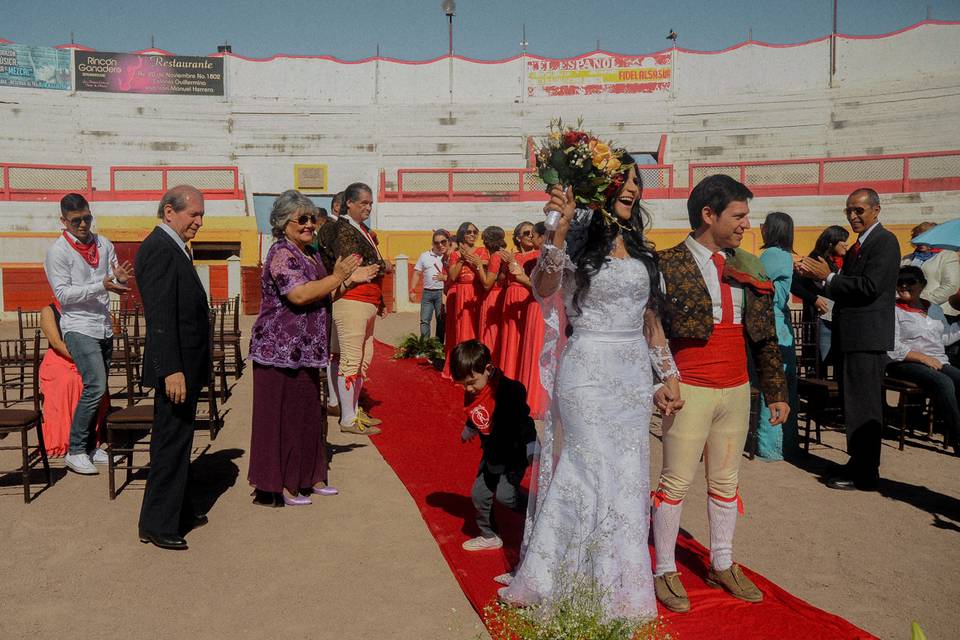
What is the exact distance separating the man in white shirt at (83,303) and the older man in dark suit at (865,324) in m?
5.19

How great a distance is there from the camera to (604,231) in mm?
3285

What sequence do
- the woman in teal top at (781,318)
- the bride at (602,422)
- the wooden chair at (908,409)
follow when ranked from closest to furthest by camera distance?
the bride at (602,422) < the woman in teal top at (781,318) < the wooden chair at (908,409)

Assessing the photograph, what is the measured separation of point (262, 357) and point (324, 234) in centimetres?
188

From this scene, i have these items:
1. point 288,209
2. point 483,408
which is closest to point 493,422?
point 483,408

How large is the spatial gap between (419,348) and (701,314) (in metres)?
7.61

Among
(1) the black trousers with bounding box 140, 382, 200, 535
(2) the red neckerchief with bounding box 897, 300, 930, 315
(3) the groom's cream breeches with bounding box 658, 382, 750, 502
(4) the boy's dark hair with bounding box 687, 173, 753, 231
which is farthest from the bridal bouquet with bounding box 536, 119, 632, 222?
(2) the red neckerchief with bounding box 897, 300, 930, 315

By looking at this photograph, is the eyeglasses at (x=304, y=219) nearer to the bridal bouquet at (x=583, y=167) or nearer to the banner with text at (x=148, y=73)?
the bridal bouquet at (x=583, y=167)

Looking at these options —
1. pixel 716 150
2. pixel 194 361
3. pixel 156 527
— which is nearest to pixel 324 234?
pixel 194 361

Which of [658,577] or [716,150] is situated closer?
[658,577]

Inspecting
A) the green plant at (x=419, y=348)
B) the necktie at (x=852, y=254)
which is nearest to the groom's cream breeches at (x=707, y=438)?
the necktie at (x=852, y=254)

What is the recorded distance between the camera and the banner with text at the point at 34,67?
1099 inches

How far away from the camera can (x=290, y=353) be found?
4.84 m

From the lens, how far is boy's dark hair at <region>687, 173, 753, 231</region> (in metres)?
3.56

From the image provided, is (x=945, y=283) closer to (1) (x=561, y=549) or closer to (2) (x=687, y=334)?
(2) (x=687, y=334)
